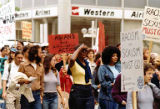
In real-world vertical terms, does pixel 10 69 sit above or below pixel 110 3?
below

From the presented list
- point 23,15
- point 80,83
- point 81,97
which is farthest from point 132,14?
point 81,97

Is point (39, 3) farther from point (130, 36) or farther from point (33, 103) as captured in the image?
point (130, 36)

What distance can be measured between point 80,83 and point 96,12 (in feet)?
68.9

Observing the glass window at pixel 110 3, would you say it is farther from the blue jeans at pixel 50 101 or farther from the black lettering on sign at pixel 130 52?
the black lettering on sign at pixel 130 52

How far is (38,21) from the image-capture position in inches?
1205

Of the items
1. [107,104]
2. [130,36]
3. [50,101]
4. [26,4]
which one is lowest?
[50,101]

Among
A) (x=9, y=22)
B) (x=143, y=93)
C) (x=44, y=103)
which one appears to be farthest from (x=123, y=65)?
(x=9, y=22)

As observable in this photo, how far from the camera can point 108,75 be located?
810 cm

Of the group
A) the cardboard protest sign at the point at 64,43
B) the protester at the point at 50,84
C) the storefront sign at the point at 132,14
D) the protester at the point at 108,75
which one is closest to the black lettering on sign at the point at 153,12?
the cardboard protest sign at the point at 64,43

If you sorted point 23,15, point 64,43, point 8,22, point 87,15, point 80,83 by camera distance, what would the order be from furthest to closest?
point 23,15
point 87,15
point 8,22
point 64,43
point 80,83

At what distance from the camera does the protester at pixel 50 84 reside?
28.9ft

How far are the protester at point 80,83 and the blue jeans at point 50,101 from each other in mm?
637

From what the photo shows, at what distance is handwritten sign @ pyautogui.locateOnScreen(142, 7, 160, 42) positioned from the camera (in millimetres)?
9953

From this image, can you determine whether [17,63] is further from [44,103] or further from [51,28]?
[51,28]
